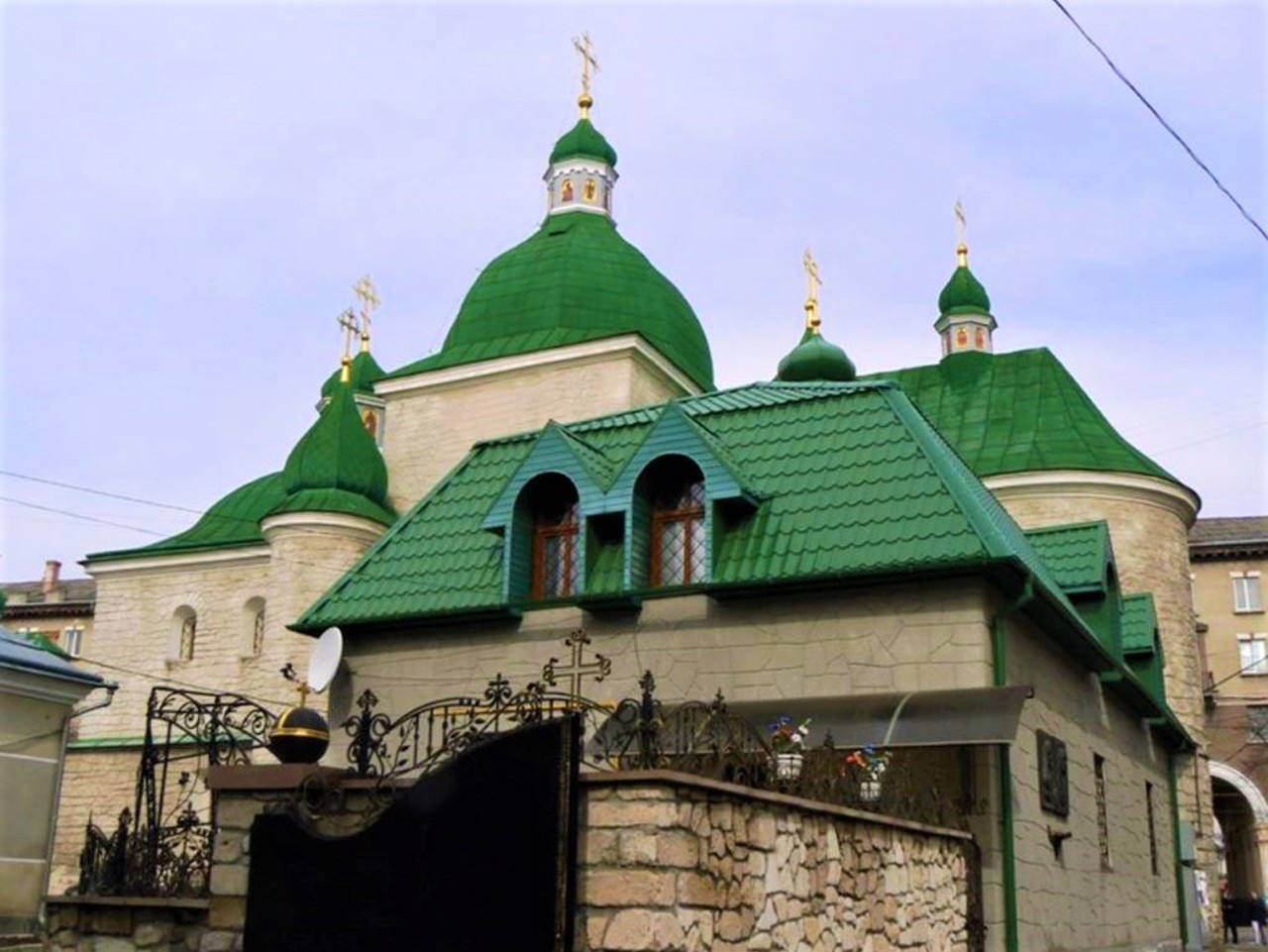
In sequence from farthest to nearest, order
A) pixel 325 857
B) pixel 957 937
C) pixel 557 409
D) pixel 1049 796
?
pixel 557 409 → pixel 1049 796 → pixel 957 937 → pixel 325 857

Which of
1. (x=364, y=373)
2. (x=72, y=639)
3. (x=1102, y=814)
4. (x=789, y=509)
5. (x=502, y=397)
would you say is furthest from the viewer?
(x=72, y=639)

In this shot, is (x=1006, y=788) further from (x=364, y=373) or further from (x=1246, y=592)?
(x=1246, y=592)

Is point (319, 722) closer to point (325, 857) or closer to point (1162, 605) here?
point (325, 857)

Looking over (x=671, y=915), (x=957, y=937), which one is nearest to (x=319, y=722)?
(x=671, y=915)

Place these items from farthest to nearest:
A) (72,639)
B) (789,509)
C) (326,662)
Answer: (72,639) → (789,509) → (326,662)

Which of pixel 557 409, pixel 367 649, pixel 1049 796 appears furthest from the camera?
pixel 557 409

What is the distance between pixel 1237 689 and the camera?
43719mm

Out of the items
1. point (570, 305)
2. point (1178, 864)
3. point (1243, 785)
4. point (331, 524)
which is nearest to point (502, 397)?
point (570, 305)

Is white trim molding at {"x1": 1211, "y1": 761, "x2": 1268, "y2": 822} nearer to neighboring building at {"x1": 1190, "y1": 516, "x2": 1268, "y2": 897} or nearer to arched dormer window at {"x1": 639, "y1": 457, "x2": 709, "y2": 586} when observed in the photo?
neighboring building at {"x1": 1190, "y1": 516, "x2": 1268, "y2": 897}

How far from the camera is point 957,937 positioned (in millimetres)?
10344

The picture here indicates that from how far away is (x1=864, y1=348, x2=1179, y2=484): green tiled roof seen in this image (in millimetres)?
26641

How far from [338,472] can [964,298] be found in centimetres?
1518

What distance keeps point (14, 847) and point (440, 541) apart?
Answer: 5238 millimetres

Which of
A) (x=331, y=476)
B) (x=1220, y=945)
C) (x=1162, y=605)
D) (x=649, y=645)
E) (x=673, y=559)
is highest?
(x=331, y=476)
